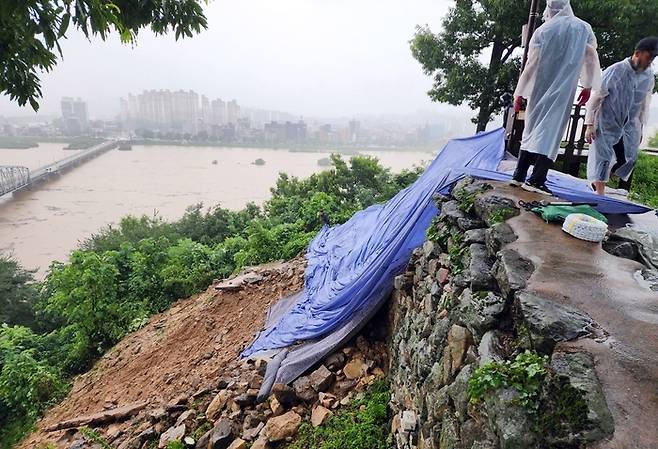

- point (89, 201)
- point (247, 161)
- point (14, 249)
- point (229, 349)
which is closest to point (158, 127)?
point (247, 161)

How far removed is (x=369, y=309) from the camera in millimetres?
3328

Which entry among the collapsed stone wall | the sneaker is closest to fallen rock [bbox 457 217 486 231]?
the collapsed stone wall

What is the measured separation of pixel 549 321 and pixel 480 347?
312 millimetres

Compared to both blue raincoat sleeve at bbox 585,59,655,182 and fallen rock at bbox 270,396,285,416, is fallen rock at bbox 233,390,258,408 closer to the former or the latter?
fallen rock at bbox 270,396,285,416

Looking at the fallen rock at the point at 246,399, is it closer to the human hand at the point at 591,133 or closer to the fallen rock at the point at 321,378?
the fallen rock at the point at 321,378

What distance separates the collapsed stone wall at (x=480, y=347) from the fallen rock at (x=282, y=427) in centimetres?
74

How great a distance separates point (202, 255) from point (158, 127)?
5785 cm

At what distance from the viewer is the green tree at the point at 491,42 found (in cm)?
738

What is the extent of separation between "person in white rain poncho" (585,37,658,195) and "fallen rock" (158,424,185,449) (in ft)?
13.1

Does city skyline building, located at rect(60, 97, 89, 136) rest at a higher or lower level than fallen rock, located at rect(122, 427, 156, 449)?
higher

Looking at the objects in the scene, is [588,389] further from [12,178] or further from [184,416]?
[12,178]

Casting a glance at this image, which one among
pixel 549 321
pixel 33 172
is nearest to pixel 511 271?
pixel 549 321

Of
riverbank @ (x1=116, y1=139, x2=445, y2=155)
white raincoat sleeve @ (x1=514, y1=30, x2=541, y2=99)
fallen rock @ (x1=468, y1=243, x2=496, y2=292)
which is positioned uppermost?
white raincoat sleeve @ (x1=514, y1=30, x2=541, y2=99)

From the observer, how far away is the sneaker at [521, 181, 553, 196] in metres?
2.90
